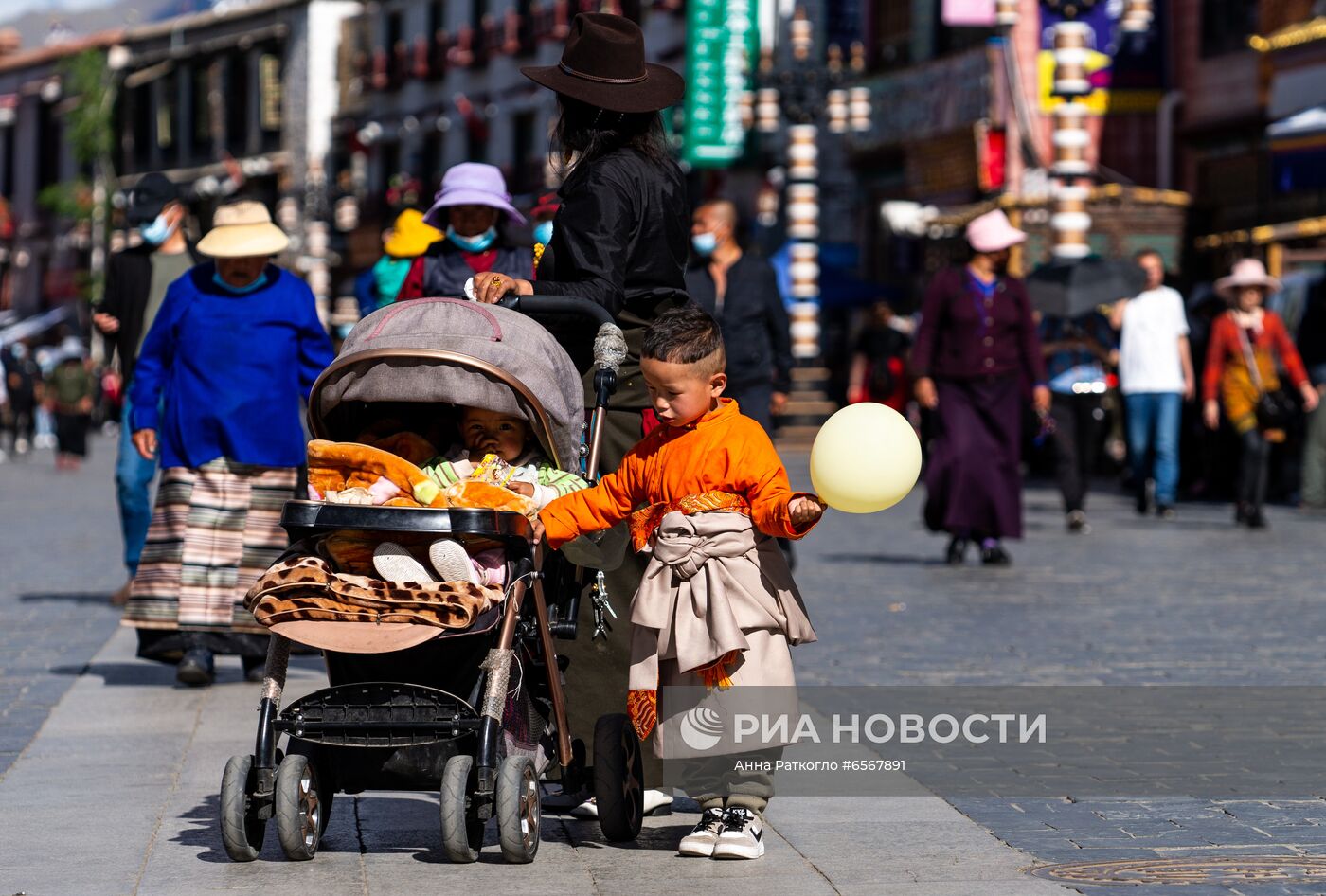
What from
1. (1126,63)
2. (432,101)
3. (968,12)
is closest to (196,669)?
(968,12)

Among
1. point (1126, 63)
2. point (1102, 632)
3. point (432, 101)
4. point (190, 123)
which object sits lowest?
point (1102, 632)

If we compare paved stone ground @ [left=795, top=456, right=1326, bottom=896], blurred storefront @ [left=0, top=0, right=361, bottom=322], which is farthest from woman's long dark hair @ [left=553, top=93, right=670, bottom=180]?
blurred storefront @ [left=0, top=0, right=361, bottom=322]

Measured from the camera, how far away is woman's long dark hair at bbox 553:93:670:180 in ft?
20.5

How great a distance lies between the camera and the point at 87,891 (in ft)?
17.1

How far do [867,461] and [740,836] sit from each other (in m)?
0.91

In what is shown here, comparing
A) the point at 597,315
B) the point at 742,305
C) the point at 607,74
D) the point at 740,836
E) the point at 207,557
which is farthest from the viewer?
the point at 742,305

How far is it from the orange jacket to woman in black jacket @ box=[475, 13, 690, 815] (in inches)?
16.6

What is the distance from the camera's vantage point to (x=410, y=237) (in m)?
10.9

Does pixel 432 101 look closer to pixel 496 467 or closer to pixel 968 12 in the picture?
pixel 968 12

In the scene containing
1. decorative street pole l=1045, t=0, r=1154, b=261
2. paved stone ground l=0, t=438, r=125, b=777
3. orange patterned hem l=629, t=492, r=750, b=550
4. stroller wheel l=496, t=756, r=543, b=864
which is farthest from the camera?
decorative street pole l=1045, t=0, r=1154, b=261

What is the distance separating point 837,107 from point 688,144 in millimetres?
2486

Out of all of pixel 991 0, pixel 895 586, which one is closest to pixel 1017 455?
pixel 895 586

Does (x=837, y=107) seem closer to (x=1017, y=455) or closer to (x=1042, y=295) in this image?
(x=1042, y=295)

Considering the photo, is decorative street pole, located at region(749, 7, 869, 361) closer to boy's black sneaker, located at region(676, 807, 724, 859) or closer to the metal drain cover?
boy's black sneaker, located at region(676, 807, 724, 859)
